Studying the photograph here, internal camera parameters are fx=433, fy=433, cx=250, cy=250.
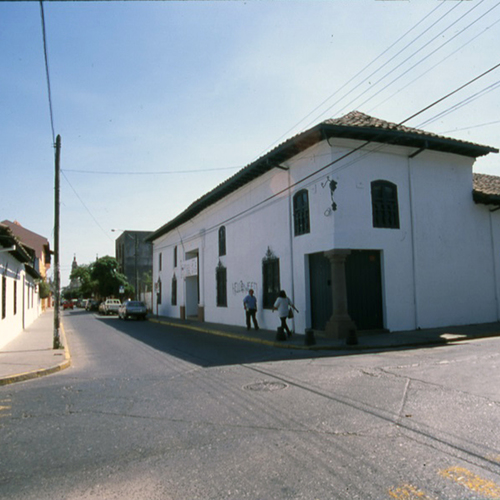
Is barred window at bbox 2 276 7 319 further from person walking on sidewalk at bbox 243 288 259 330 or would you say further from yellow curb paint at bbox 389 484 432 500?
yellow curb paint at bbox 389 484 432 500

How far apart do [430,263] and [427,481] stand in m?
13.0

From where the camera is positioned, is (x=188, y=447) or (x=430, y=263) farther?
(x=430, y=263)

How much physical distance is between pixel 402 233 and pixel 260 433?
1177 centimetres

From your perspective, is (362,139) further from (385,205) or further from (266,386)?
(266,386)

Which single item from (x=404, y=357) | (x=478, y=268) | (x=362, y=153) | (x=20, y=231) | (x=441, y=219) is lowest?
(x=404, y=357)

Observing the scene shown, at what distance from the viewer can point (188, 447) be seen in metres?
4.54

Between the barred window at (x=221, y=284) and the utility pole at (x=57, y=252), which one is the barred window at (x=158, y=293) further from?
the utility pole at (x=57, y=252)

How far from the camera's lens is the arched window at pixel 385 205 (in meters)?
14.9

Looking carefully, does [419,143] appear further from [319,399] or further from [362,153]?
[319,399]

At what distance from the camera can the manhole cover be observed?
711cm

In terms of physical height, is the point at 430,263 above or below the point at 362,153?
below

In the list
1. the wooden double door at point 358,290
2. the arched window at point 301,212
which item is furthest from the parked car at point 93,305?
the wooden double door at point 358,290

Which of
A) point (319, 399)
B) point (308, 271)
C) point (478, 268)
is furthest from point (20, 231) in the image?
point (319, 399)

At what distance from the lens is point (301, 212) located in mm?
Result: 15867
